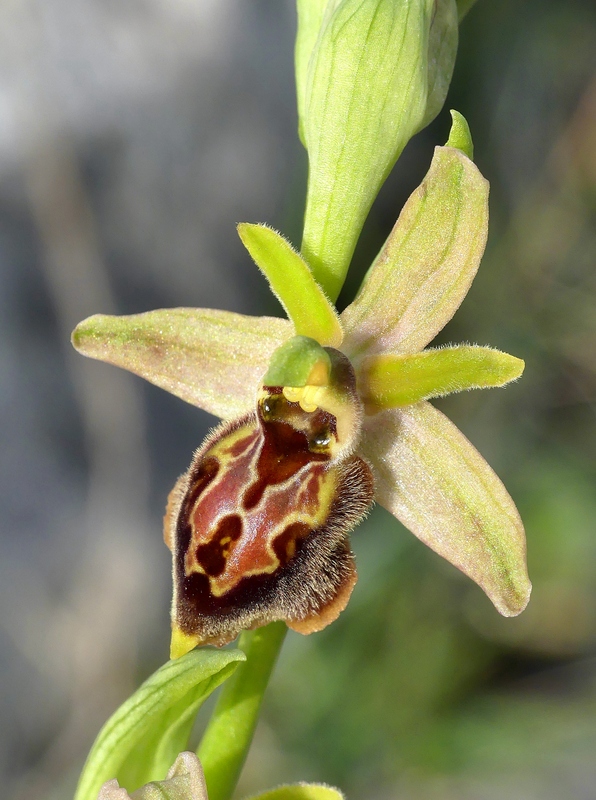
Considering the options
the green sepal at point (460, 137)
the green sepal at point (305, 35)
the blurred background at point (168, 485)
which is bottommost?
the blurred background at point (168, 485)

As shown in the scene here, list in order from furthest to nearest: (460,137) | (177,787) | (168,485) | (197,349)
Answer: (168,485), (197,349), (460,137), (177,787)

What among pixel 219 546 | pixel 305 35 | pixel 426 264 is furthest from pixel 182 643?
pixel 305 35

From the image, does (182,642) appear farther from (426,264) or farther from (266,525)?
(426,264)

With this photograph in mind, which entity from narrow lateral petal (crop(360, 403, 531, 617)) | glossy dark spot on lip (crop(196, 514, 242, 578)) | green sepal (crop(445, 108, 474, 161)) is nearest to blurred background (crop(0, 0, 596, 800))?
narrow lateral petal (crop(360, 403, 531, 617))

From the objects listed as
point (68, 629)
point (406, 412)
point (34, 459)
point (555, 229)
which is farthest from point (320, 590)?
point (555, 229)

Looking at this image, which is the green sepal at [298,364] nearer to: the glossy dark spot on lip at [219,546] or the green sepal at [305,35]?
the glossy dark spot on lip at [219,546]

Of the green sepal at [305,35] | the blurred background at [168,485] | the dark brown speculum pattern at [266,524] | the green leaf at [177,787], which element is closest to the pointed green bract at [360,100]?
the green sepal at [305,35]
